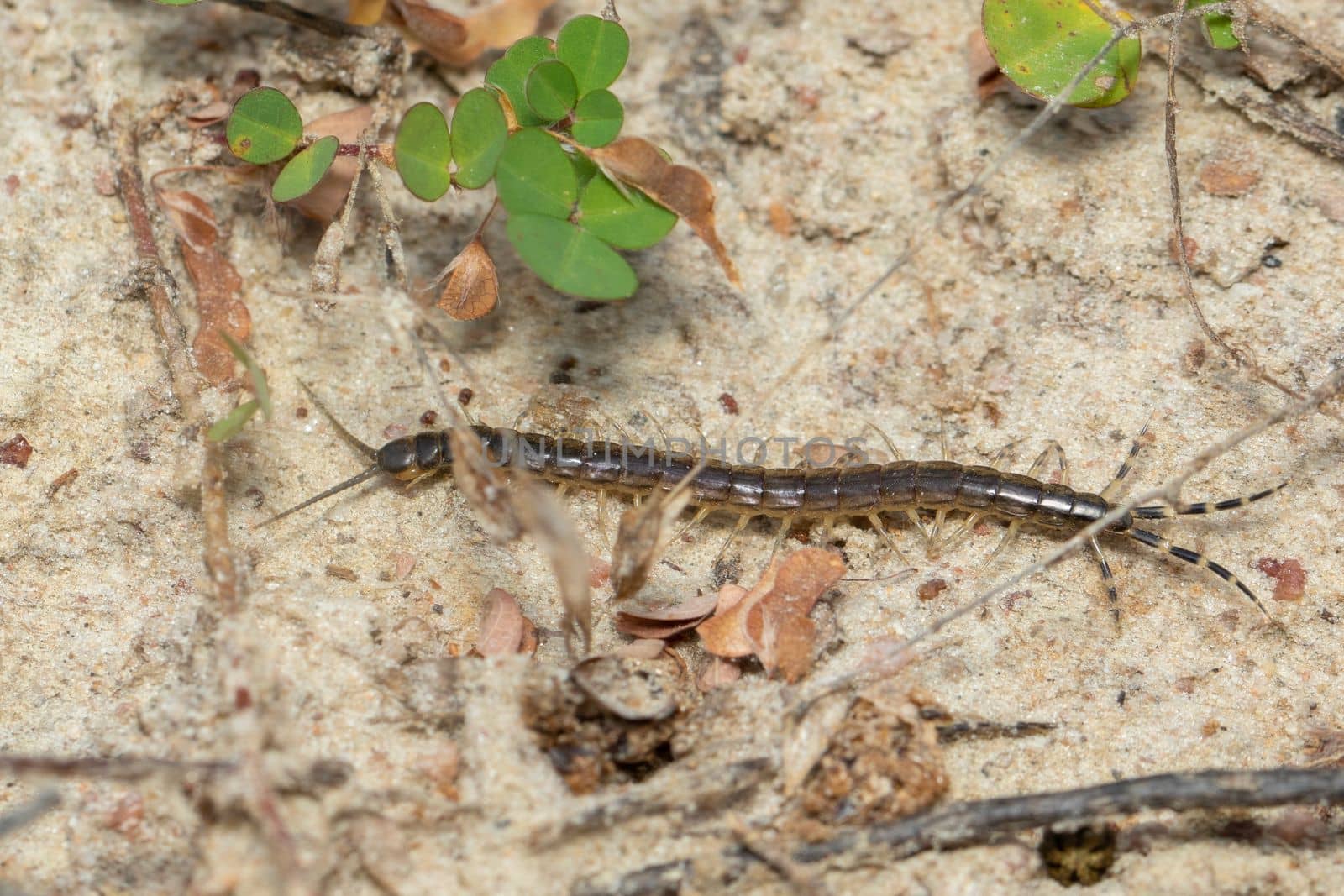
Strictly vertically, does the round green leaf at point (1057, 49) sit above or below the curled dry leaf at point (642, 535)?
above

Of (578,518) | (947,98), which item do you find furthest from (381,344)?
(947,98)

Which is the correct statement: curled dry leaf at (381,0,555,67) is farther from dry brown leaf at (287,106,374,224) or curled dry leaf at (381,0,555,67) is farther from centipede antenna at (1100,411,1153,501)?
centipede antenna at (1100,411,1153,501)

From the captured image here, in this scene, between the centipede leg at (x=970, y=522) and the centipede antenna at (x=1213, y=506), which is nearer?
the centipede antenna at (x=1213, y=506)

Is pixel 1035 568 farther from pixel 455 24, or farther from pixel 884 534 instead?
pixel 455 24

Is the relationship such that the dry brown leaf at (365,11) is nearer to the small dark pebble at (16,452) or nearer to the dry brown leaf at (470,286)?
the dry brown leaf at (470,286)

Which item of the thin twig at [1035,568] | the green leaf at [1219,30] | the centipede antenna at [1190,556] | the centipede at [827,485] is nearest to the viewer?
the thin twig at [1035,568]

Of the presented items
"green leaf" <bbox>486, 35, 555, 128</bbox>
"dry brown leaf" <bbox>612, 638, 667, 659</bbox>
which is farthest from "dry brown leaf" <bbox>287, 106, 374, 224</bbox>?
"dry brown leaf" <bbox>612, 638, 667, 659</bbox>

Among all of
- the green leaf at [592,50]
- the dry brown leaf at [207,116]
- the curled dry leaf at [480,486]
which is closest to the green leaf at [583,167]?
the green leaf at [592,50]
